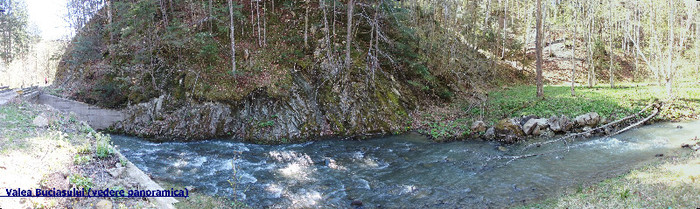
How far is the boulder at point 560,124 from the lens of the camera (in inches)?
598

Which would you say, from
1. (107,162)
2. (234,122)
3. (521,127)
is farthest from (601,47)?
(107,162)

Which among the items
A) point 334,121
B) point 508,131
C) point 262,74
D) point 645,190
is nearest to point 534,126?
point 508,131

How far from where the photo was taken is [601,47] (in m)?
36.4

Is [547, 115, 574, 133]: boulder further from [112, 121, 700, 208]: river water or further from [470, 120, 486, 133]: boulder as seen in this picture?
[470, 120, 486, 133]: boulder

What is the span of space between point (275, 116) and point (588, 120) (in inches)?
577

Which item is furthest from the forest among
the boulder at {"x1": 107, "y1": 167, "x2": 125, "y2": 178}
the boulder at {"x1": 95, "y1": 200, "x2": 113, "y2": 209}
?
the boulder at {"x1": 95, "y1": 200, "x2": 113, "y2": 209}

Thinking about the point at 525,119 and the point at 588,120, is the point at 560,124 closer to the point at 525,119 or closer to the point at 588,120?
the point at 588,120

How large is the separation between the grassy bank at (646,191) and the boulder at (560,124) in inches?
227

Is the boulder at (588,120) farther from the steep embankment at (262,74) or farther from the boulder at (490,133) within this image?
the steep embankment at (262,74)

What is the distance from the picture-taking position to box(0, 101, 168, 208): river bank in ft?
17.4

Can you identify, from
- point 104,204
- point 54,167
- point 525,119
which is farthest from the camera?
point 525,119

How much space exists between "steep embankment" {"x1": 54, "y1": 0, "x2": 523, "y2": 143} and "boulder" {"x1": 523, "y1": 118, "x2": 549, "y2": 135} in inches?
221

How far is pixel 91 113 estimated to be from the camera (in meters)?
19.6

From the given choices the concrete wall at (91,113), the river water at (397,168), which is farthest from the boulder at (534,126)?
the concrete wall at (91,113)
